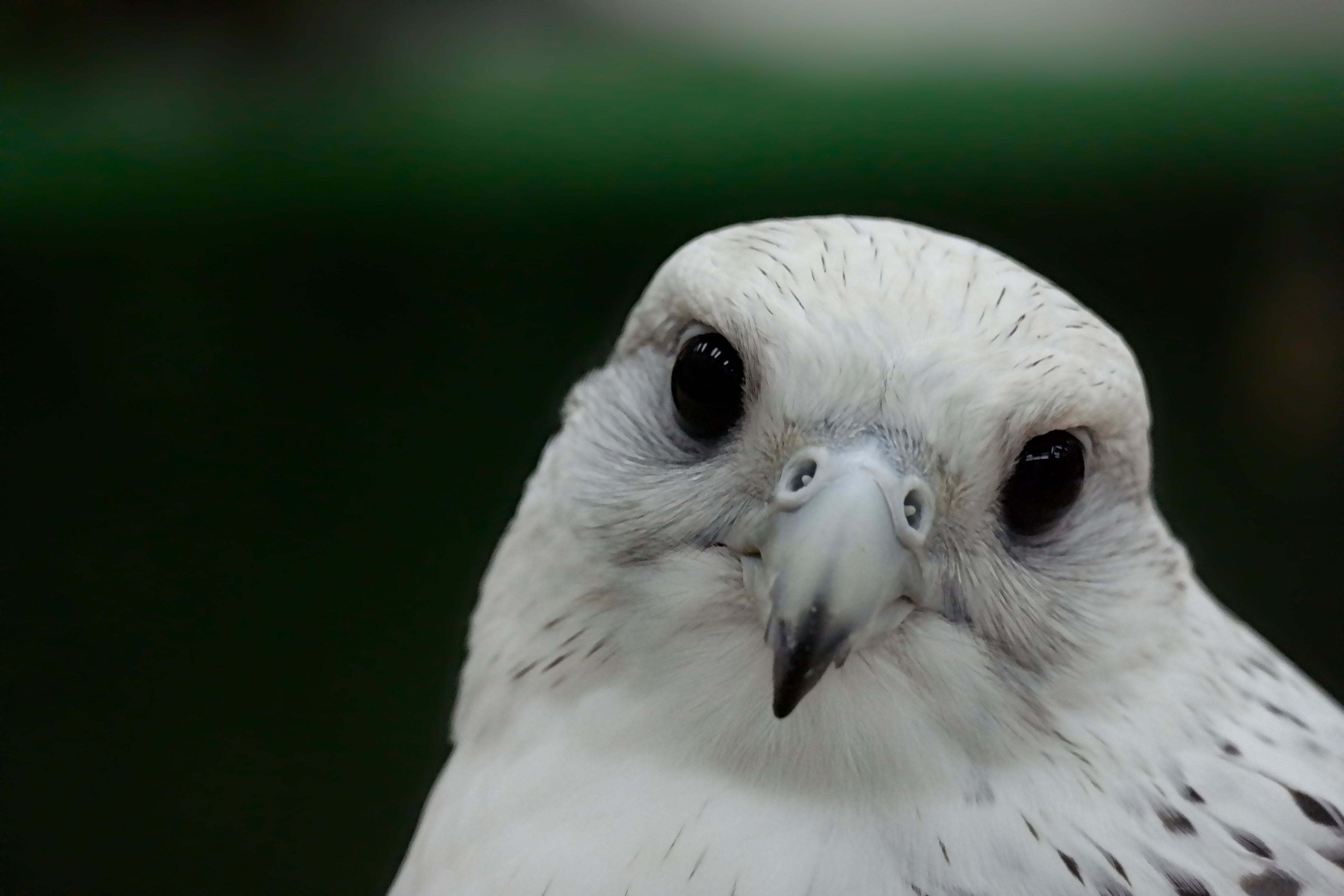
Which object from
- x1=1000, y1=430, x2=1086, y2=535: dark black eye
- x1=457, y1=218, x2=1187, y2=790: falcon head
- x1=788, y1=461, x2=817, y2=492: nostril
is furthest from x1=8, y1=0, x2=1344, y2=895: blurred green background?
x1=788, y1=461, x2=817, y2=492: nostril

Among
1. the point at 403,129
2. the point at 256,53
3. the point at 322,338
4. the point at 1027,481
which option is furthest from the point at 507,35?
the point at 1027,481

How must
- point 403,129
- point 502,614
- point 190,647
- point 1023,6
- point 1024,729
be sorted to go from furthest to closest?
point 190,647 → point 403,129 → point 1023,6 → point 502,614 → point 1024,729

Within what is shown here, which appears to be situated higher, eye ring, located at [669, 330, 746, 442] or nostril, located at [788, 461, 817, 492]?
eye ring, located at [669, 330, 746, 442]

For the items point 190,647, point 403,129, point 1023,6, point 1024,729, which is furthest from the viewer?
point 190,647

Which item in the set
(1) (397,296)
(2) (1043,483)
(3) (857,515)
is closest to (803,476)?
(3) (857,515)

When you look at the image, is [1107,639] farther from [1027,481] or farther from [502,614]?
[502,614]

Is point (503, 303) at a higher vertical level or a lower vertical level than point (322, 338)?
higher

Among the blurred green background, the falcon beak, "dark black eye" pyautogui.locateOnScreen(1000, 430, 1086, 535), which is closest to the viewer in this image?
the falcon beak

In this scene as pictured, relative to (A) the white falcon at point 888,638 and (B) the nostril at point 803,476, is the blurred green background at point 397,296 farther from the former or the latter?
(B) the nostril at point 803,476

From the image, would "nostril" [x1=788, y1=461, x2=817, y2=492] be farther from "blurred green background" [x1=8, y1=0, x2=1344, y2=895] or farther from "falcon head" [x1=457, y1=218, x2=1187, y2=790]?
"blurred green background" [x1=8, y1=0, x2=1344, y2=895]
